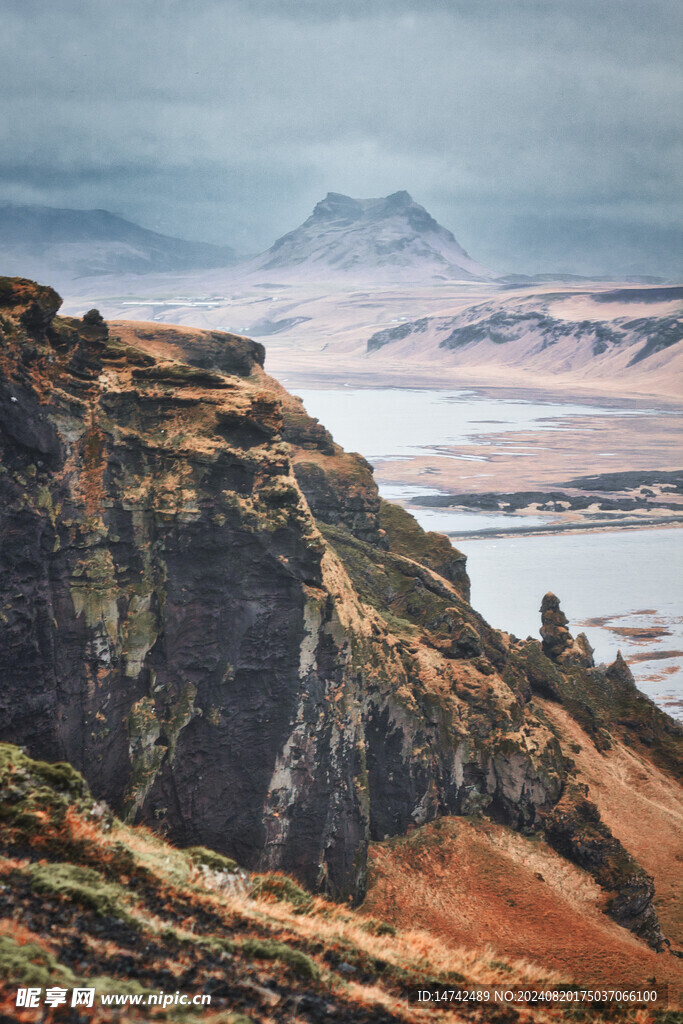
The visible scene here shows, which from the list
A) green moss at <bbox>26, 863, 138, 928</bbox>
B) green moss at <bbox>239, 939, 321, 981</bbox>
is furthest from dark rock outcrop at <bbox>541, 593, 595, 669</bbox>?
green moss at <bbox>26, 863, 138, 928</bbox>

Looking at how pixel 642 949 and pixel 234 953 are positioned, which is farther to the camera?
pixel 642 949

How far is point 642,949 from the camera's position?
34.7 meters

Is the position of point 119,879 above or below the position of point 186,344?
below

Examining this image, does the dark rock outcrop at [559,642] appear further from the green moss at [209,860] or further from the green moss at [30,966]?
the green moss at [30,966]

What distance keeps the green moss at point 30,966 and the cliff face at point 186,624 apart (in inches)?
504

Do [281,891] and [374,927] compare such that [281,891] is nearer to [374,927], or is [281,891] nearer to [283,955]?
[374,927]

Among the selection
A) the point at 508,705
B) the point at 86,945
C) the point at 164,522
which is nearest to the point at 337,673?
the point at 164,522

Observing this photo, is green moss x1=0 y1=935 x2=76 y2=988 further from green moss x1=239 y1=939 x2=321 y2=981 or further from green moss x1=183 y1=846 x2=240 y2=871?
green moss x1=183 y1=846 x2=240 y2=871

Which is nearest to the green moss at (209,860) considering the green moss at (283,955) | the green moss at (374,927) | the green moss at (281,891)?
the green moss at (281,891)

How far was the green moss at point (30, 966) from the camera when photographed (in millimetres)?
11805

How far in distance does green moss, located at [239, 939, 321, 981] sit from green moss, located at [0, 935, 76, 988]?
4414 mm

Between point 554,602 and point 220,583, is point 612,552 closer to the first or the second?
point 554,602

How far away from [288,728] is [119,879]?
15.1m

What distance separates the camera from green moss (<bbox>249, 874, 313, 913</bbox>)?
21188 millimetres
